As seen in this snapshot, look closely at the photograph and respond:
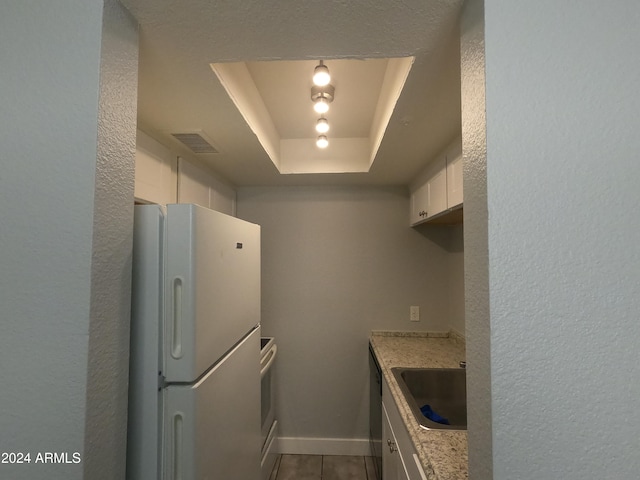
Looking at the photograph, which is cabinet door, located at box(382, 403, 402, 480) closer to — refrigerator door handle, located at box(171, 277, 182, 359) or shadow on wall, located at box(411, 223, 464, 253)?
refrigerator door handle, located at box(171, 277, 182, 359)

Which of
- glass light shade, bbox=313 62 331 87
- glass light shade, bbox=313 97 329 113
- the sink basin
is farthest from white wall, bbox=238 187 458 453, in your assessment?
glass light shade, bbox=313 62 331 87

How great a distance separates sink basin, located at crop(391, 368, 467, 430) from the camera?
162cm

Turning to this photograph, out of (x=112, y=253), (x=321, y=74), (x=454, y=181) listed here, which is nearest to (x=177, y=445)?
(x=112, y=253)

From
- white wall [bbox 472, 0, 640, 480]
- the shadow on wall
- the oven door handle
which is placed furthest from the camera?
the shadow on wall

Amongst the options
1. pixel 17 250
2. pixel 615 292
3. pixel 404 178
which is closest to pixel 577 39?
pixel 615 292

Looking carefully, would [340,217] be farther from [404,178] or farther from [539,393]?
[539,393]

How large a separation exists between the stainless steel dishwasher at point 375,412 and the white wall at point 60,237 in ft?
5.36

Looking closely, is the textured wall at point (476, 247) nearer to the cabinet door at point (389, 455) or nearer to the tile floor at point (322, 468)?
the cabinet door at point (389, 455)

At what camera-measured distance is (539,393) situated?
0.59 metres

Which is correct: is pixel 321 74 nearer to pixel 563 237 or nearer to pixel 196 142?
pixel 196 142

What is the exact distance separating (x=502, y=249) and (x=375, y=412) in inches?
79.2

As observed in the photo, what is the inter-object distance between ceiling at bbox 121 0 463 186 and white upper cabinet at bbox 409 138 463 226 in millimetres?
76

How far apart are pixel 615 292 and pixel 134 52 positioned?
4.35 ft

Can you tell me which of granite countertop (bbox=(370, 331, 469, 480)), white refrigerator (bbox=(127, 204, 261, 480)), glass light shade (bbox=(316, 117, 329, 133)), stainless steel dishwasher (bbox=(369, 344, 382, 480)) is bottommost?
stainless steel dishwasher (bbox=(369, 344, 382, 480))
